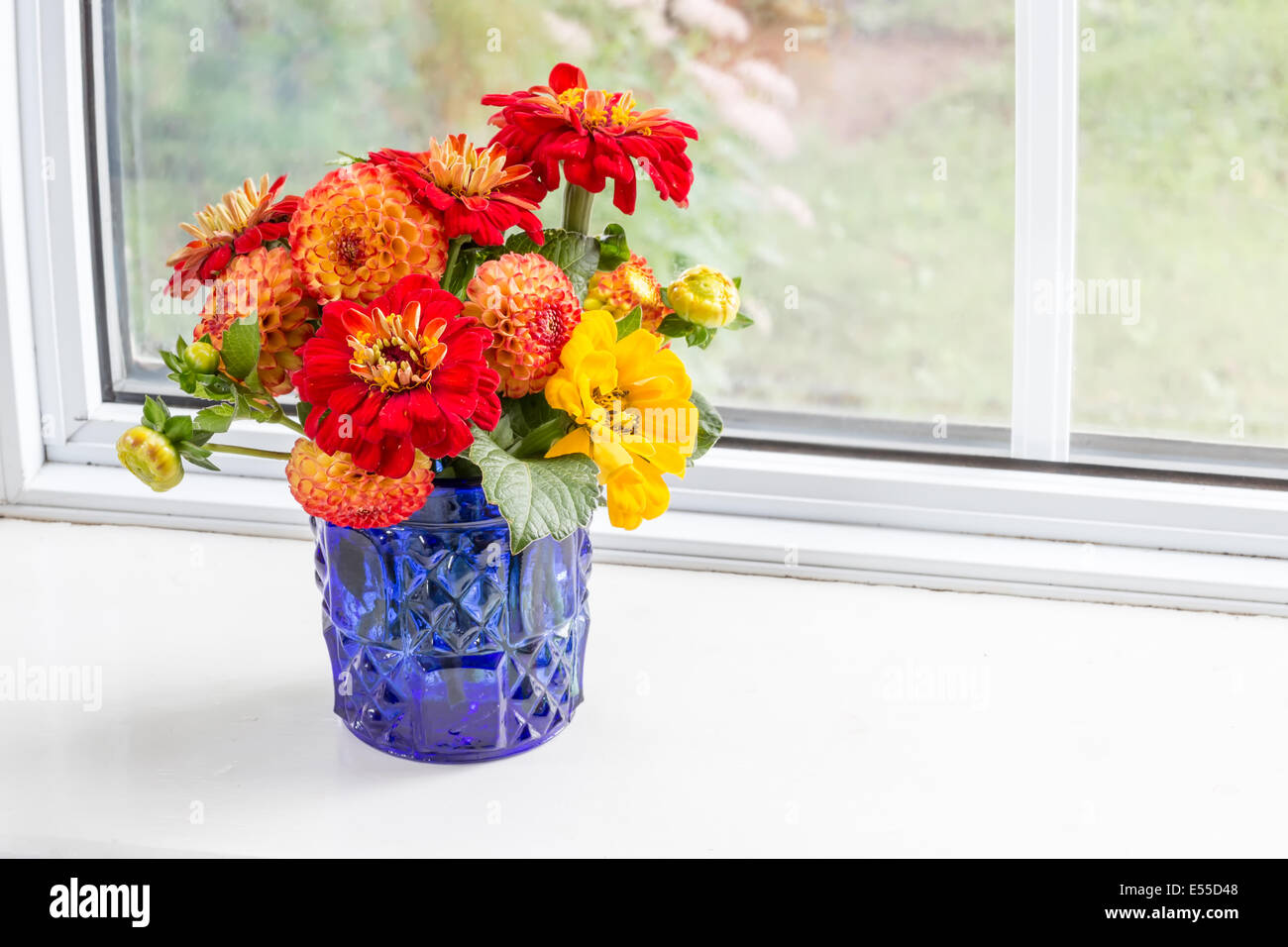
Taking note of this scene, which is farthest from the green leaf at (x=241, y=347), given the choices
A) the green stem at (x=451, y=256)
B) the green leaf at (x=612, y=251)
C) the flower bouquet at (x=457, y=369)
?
the green leaf at (x=612, y=251)

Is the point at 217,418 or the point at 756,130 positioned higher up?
the point at 756,130

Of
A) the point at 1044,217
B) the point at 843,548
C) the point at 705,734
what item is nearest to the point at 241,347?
the point at 705,734

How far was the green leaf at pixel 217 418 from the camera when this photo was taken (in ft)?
2.33

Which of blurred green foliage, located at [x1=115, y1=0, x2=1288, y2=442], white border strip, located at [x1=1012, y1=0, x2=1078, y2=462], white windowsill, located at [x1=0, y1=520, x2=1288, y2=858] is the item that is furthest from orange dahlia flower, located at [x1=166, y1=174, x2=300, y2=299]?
white border strip, located at [x1=1012, y1=0, x2=1078, y2=462]

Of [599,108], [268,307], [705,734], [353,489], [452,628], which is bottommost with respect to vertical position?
[705,734]

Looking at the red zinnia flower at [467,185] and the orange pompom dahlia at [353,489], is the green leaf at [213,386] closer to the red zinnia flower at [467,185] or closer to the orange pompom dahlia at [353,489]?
the orange pompom dahlia at [353,489]

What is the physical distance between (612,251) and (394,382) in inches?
8.2

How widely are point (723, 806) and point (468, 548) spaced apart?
255 millimetres

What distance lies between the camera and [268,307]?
72cm

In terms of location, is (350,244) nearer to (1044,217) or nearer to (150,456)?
(150,456)

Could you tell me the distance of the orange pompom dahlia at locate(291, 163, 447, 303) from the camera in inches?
27.8

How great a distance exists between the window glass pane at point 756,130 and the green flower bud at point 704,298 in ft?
1.64
